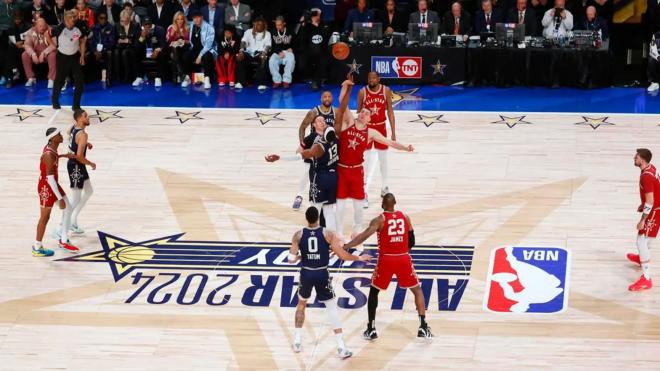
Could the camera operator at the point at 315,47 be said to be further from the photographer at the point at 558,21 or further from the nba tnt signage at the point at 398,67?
the photographer at the point at 558,21

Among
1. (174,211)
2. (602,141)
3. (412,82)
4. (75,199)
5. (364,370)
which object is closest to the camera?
(364,370)

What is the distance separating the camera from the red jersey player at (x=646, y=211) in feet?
49.1

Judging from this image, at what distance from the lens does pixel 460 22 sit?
25.5m

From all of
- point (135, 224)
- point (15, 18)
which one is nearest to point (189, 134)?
point (135, 224)

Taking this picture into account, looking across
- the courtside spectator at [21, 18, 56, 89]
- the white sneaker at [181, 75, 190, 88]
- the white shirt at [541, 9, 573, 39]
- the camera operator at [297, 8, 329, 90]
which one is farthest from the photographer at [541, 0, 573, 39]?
the courtside spectator at [21, 18, 56, 89]

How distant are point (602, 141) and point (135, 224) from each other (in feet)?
28.1

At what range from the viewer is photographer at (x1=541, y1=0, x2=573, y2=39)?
24.9m

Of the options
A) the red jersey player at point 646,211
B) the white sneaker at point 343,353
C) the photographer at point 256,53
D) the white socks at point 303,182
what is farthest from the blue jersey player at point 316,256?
the photographer at point 256,53

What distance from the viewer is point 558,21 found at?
2502 centimetres

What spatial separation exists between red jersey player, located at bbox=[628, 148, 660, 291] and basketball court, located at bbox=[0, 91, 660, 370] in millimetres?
249

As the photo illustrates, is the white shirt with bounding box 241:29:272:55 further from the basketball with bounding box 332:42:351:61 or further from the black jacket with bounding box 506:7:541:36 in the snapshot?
the black jacket with bounding box 506:7:541:36

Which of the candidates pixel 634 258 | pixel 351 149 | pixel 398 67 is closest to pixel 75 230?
pixel 351 149

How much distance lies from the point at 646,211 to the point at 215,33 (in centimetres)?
1344

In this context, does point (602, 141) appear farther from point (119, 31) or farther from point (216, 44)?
point (119, 31)
